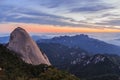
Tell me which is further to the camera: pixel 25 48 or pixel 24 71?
pixel 25 48

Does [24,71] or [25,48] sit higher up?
[25,48]

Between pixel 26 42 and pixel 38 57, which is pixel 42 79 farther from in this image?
pixel 26 42

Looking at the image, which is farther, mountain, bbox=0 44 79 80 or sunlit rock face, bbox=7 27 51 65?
sunlit rock face, bbox=7 27 51 65

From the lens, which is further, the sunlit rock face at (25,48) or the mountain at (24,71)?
the sunlit rock face at (25,48)

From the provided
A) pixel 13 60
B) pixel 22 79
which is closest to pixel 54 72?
pixel 22 79
